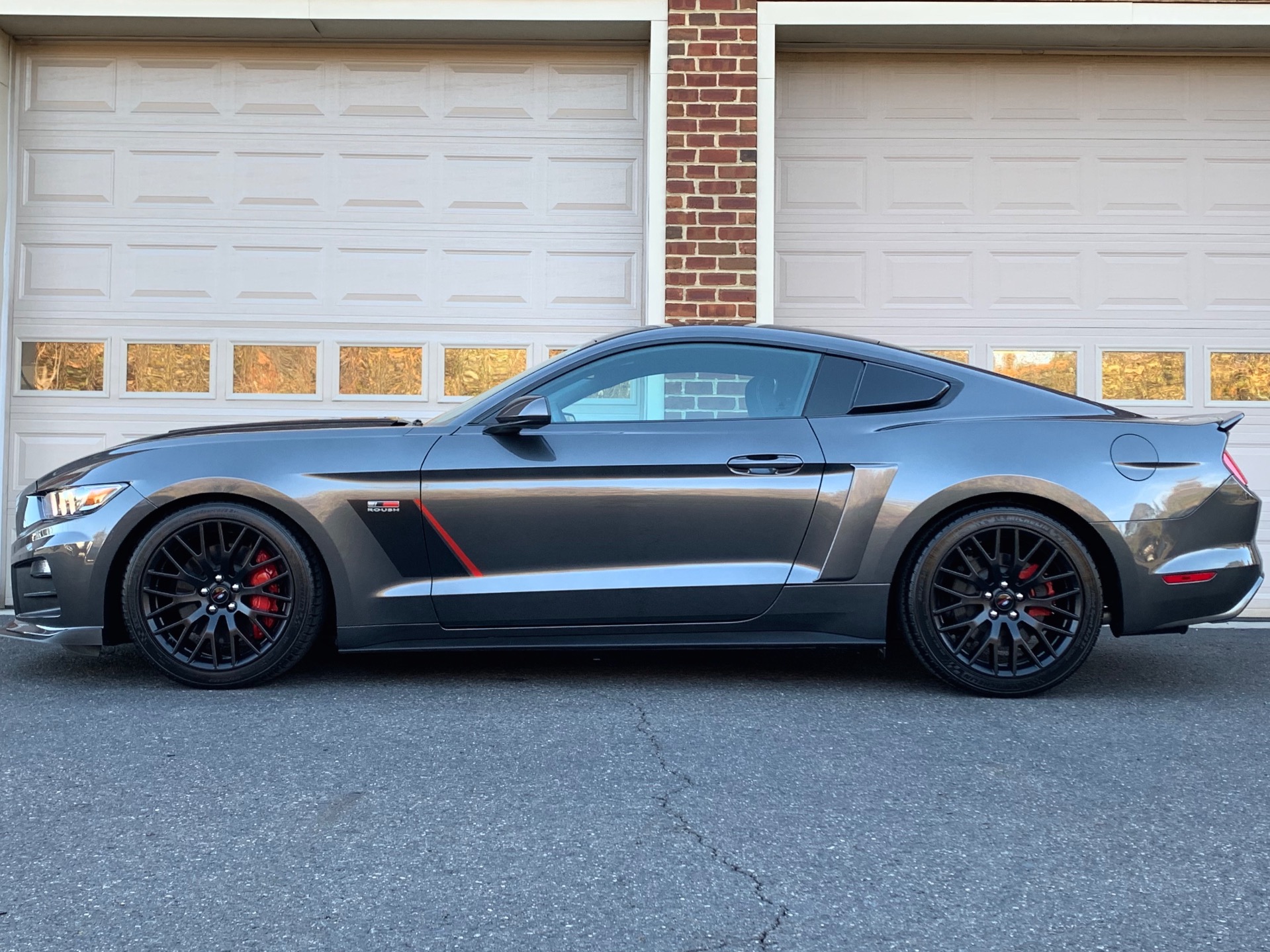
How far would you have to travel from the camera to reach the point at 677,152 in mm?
7352

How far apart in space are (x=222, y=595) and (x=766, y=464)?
2032mm

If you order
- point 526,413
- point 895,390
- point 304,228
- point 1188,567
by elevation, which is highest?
point 304,228

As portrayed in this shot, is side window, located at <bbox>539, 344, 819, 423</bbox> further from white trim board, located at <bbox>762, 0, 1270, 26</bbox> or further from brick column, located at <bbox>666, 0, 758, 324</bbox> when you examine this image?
white trim board, located at <bbox>762, 0, 1270, 26</bbox>

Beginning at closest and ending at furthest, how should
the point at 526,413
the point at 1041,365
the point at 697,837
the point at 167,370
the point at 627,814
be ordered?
the point at 697,837 → the point at 627,814 → the point at 526,413 → the point at 167,370 → the point at 1041,365

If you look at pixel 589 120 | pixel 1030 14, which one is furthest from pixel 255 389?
pixel 1030 14

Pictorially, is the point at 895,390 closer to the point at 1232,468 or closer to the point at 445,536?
the point at 1232,468

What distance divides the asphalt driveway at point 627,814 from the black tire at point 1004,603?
0.49 ft

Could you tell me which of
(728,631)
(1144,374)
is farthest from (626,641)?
(1144,374)

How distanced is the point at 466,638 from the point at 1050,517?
2.18 meters

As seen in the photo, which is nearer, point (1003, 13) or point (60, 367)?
point (1003, 13)

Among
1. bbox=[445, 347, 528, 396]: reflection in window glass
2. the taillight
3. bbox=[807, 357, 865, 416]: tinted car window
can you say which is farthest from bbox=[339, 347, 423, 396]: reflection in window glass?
the taillight

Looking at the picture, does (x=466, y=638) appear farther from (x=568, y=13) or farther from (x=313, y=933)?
(x=568, y=13)

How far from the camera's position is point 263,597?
442 cm

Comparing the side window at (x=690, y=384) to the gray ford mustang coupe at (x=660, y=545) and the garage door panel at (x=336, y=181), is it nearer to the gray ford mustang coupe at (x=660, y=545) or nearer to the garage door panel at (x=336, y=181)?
the gray ford mustang coupe at (x=660, y=545)
